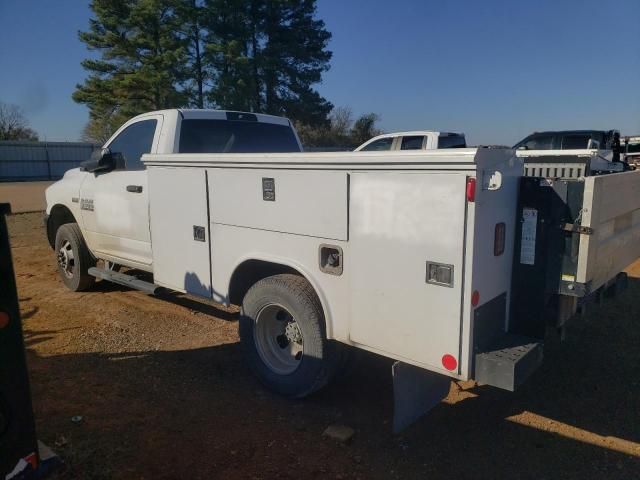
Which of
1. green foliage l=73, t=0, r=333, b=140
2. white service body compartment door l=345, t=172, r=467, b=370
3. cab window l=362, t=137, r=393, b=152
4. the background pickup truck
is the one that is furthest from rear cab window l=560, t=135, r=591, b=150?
green foliage l=73, t=0, r=333, b=140

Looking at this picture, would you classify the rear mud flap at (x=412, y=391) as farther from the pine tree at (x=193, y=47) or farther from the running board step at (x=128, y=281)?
the pine tree at (x=193, y=47)

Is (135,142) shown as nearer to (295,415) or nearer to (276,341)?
(276,341)

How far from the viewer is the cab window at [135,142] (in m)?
5.48

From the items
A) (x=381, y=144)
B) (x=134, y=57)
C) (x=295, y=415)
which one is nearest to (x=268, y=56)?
(x=134, y=57)

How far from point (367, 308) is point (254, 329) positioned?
1.26 metres

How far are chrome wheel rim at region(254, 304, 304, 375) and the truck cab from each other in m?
1.74

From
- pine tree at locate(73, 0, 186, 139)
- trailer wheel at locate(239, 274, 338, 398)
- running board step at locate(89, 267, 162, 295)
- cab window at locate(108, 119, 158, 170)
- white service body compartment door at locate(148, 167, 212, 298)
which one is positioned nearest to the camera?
trailer wheel at locate(239, 274, 338, 398)

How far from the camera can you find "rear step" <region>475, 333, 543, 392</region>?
282cm

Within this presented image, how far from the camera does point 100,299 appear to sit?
667cm

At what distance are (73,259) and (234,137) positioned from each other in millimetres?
2928

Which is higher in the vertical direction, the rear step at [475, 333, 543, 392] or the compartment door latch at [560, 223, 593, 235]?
the compartment door latch at [560, 223, 593, 235]

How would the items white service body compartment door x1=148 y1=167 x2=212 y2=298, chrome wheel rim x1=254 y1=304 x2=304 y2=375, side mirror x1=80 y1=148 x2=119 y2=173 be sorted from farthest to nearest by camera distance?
1. side mirror x1=80 y1=148 x2=119 y2=173
2. white service body compartment door x1=148 y1=167 x2=212 y2=298
3. chrome wheel rim x1=254 y1=304 x2=304 y2=375

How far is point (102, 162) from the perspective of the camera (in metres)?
5.70

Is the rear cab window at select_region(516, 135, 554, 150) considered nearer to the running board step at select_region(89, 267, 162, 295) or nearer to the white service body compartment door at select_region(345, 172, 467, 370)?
the running board step at select_region(89, 267, 162, 295)
